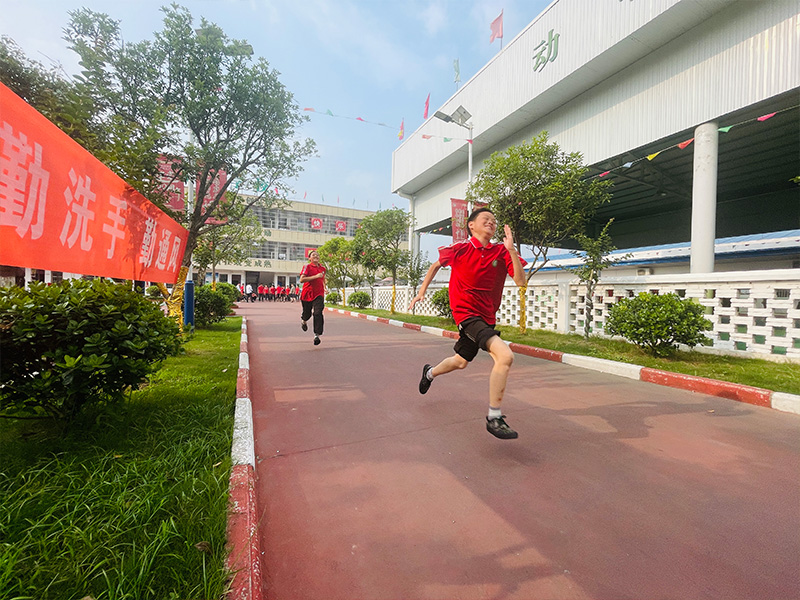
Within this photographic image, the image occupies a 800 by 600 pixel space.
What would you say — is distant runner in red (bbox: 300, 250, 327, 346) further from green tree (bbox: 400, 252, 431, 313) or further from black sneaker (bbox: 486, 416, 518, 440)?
green tree (bbox: 400, 252, 431, 313)

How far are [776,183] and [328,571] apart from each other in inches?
850

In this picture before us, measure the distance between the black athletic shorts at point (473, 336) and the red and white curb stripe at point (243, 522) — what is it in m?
1.68

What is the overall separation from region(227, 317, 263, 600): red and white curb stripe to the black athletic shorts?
168 centimetres

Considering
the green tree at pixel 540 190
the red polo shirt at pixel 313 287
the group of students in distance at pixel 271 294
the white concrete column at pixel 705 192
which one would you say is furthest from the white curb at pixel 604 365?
the group of students in distance at pixel 271 294

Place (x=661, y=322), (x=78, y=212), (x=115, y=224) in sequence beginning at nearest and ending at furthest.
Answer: (x=78, y=212)
(x=115, y=224)
(x=661, y=322)

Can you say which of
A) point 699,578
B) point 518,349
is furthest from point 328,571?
point 518,349

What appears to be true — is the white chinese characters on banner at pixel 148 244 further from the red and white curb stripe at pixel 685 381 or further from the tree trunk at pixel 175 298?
the red and white curb stripe at pixel 685 381

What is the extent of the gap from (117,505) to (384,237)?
48.3 feet

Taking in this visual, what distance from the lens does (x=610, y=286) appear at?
7.38m

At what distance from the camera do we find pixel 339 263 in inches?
911

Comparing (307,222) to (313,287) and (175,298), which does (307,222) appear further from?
(175,298)

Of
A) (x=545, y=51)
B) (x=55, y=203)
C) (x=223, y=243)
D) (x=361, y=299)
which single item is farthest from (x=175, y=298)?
(x=223, y=243)

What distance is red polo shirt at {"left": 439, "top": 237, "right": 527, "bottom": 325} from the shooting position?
3018mm

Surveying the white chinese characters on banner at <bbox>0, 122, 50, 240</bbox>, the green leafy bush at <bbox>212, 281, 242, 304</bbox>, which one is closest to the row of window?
the green leafy bush at <bbox>212, 281, 242, 304</bbox>
